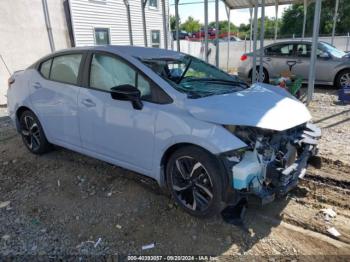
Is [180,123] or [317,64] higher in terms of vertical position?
[180,123]

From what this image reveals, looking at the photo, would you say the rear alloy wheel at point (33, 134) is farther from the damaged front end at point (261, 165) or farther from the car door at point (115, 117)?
the damaged front end at point (261, 165)

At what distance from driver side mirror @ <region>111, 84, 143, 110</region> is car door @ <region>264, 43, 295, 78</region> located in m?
7.77

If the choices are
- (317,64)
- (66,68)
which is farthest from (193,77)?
(317,64)

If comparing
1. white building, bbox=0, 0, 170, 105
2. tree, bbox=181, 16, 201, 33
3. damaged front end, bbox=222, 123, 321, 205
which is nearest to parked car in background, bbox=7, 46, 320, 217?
damaged front end, bbox=222, 123, 321, 205

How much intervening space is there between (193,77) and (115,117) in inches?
40.6

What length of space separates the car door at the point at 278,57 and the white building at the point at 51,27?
3653mm

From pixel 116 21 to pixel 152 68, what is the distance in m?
11.3

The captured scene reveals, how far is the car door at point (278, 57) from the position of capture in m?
9.62

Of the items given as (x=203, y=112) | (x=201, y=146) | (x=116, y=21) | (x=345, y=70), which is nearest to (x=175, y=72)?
(x=203, y=112)

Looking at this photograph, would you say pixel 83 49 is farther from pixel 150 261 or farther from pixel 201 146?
pixel 150 261

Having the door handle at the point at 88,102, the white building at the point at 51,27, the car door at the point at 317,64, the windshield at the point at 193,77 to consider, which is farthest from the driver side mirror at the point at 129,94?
the car door at the point at 317,64

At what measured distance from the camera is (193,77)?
354 centimetres

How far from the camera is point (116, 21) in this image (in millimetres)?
13375

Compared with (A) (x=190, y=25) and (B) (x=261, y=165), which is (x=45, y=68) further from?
(A) (x=190, y=25)
